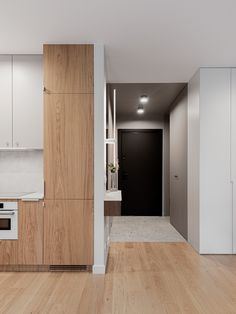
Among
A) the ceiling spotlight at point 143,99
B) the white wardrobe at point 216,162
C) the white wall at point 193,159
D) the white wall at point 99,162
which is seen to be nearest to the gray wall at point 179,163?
the white wall at point 193,159

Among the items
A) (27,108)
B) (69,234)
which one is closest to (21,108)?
(27,108)

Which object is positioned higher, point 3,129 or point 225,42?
point 225,42

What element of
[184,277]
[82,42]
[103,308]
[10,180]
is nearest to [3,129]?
[10,180]

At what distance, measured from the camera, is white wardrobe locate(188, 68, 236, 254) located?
421cm

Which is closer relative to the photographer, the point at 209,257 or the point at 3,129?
the point at 3,129

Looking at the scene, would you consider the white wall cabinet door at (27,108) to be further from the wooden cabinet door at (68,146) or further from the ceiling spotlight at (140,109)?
the ceiling spotlight at (140,109)

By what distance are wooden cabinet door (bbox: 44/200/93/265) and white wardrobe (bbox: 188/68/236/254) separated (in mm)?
1658

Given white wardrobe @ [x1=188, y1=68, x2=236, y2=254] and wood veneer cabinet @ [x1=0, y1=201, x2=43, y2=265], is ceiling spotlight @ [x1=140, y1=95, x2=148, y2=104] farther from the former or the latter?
wood veneer cabinet @ [x1=0, y1=201, x2=43, y2=265]

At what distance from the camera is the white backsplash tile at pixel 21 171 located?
406 cm

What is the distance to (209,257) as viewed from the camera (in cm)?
404

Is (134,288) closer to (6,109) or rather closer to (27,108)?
(27,108)

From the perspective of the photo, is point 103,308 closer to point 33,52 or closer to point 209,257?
point 209,257

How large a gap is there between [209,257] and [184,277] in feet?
2.92

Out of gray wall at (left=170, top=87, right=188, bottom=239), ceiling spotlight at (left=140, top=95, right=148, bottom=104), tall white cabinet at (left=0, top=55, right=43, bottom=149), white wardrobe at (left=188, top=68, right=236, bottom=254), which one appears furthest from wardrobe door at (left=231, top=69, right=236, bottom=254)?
tall white cabinet at (left=0, top=55, right=43, bottom=149)
